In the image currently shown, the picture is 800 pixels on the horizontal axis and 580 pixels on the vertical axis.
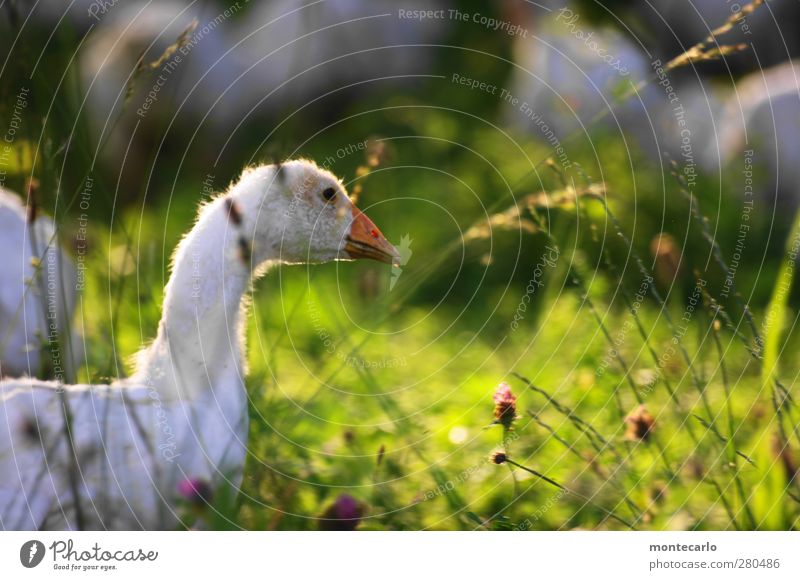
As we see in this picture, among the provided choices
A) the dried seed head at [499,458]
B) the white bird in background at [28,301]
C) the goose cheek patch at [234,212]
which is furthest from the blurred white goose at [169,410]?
the dried seed head at [499,458]

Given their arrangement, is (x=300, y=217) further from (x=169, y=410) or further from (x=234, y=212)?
(x=169, y=410)

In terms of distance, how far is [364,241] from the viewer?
144 centimetres

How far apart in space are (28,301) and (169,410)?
50 cm

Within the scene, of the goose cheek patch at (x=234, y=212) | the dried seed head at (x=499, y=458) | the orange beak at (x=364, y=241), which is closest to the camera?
the dried seed head at (x=499, y=458)

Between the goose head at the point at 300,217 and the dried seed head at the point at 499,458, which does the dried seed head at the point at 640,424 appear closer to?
the dried seed head at the point at 499,458

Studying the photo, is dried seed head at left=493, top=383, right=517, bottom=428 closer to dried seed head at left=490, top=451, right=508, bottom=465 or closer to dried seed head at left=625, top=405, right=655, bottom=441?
dried seed head at left=490, top=451, right=508, bottom=465

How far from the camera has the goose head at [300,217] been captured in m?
1.33

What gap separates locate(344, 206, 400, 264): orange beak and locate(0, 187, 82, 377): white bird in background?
44cm

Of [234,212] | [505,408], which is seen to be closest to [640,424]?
[505,408]

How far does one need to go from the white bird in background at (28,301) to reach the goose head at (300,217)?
1.08ft

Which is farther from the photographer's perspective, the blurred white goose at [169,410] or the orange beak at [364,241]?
the orange beak at [364,241]

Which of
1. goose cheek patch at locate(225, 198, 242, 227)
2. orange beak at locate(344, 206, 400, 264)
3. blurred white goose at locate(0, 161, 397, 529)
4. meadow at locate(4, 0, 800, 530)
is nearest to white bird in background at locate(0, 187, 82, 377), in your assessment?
meadow at locate(4, 0, 800, 530)

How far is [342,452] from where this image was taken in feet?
5.46
